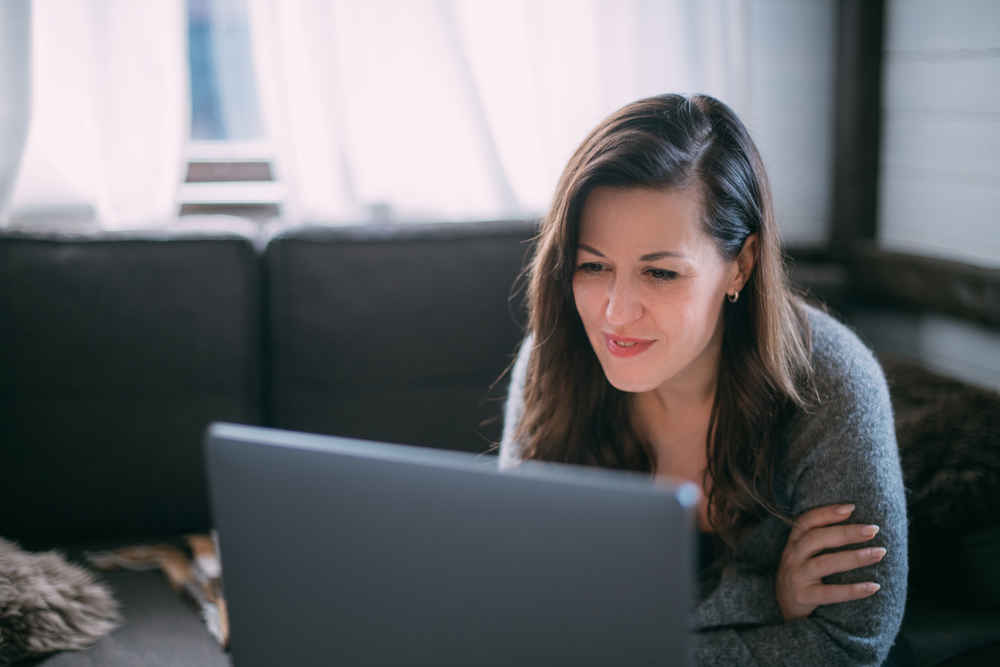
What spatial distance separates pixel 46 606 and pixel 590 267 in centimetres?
94

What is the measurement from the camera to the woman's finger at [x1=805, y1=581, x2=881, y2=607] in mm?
1048

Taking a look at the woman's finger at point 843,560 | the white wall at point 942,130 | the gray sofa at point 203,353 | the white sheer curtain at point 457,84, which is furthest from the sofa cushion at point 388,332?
the white wall at point 942,130

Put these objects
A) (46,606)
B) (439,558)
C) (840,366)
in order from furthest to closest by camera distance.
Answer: (46,606) < (840,366) < (439,558)

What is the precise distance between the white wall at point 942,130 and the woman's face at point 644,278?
39.1 inches

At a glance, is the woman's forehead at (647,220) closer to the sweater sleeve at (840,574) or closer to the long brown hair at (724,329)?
the long brown hair at (724,329)

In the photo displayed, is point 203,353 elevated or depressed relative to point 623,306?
depressed

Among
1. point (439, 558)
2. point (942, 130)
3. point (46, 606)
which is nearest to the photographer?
point (439, 558)

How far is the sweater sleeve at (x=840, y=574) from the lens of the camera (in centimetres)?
106

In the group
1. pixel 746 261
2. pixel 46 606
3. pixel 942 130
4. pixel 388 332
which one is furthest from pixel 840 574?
pixel 942 130

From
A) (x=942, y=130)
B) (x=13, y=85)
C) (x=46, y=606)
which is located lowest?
(x=46, y=606)

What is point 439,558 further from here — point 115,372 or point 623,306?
point 115,372

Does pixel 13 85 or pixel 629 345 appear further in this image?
pixel 13 85

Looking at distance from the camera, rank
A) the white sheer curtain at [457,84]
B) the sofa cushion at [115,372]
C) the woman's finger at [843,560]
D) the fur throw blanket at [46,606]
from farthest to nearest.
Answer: the white sheer curtain at [457,84] < the sofa cushion at [115,372] < the fur throw blanket at [46,606] < the woman's finger at [843,560]

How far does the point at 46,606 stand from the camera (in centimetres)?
132
